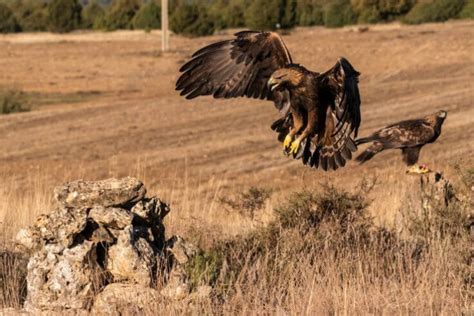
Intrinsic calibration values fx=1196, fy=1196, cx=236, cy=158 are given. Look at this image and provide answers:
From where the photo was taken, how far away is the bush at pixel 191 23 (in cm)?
6378

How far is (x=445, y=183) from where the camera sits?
930cm

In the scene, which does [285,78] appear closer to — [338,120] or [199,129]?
[338,120]

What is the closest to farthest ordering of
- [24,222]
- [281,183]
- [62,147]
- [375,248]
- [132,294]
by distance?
[132,294]
[375,248]
[24,222]
[281,183]
[62,147]

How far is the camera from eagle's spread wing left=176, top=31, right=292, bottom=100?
354 inches

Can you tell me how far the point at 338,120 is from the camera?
8602mm

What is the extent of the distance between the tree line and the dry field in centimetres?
1290

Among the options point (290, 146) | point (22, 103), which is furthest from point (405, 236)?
point (22, 103)

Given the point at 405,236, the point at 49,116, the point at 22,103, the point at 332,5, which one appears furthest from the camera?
the point at 332,5

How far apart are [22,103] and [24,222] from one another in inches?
1034

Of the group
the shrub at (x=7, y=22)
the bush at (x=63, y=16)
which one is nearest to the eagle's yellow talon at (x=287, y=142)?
the bush at (x=63, y=16)

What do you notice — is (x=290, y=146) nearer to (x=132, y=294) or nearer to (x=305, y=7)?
(x=132, y=294)

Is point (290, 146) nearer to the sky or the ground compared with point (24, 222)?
nearer to the sky

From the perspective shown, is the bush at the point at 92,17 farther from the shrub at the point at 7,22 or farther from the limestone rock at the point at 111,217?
the limestone rock at the point at 111,217

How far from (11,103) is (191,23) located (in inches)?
1205
